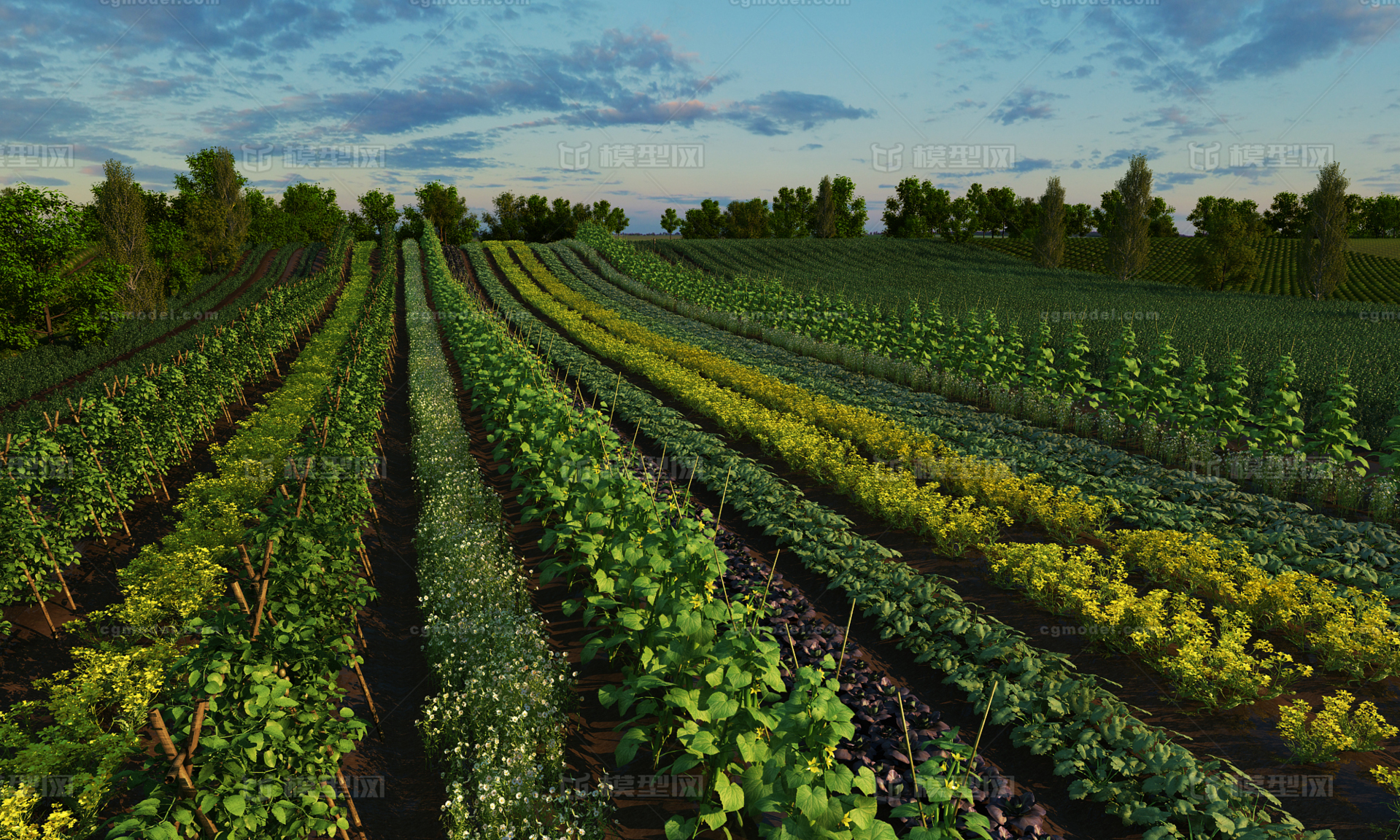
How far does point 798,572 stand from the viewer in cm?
927

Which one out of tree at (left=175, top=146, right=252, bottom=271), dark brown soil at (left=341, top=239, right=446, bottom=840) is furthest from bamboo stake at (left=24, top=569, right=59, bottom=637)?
tree at (left=175, top=146, right=252, bottom=271)

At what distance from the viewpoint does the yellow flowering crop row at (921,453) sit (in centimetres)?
996

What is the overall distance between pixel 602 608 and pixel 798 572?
3044 millimetres

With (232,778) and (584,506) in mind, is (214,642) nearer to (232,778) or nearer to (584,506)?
(232,778)

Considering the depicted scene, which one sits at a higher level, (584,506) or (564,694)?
(584,506)

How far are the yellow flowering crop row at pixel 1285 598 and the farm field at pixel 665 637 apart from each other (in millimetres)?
61

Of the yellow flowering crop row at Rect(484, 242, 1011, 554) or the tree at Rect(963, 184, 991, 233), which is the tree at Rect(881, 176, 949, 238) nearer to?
the tree at Rect(963, 184, 991, 233)

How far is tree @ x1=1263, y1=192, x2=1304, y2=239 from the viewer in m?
106

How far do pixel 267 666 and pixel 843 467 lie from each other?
366 inches

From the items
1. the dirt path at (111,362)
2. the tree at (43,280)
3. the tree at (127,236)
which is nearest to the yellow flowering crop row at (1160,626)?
the dirt path at (111,362)

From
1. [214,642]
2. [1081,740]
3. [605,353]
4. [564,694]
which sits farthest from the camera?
[605,353]

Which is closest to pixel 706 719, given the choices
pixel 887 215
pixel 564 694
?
pixel 564 694

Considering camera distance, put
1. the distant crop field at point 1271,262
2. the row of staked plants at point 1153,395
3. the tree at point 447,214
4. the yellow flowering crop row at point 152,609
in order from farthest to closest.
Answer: the tree at point 447,214 → the distant crop field at point 1271,262 → the row of staked plants at point 1153,395 → the yellow flowering crop row at point 152,609

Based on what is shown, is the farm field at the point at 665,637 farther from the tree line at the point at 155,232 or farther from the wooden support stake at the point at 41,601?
the tree line at the point at 155,232
